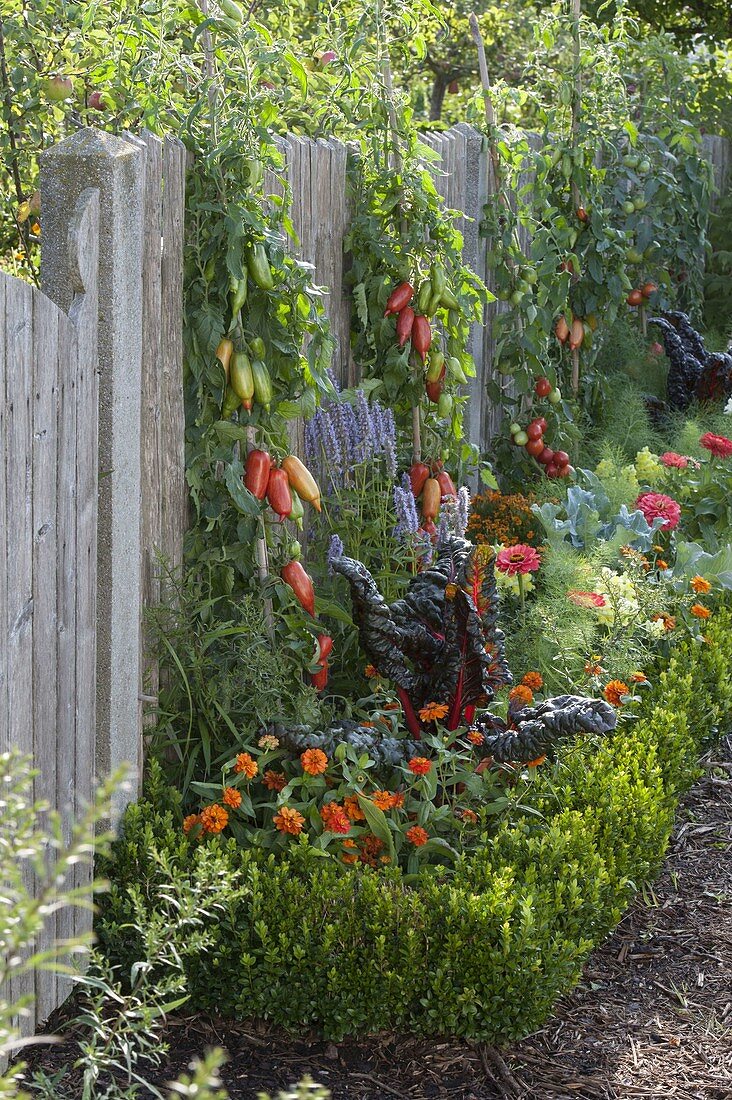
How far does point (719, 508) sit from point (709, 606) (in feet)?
2.29

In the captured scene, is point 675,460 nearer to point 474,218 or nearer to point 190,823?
point 474,218

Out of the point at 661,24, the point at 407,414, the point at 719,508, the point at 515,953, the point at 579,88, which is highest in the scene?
the point at 661,24

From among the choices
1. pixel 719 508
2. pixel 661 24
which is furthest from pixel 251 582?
pixel 661 24

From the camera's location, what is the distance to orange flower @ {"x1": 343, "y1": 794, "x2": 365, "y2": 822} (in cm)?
311

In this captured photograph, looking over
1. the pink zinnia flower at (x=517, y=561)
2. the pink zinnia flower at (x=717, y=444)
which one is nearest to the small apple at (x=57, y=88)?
the pink zinnia flower at (x=517, y=561)

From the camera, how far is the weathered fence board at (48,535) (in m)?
2.38

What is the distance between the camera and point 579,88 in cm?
620

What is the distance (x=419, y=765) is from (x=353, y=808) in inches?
7.8

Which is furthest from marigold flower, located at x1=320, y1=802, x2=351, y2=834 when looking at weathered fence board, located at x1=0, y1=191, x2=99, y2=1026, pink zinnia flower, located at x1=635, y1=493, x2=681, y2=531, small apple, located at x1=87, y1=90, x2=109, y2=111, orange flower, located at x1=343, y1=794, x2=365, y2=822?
small apple, located at x1=87, y1=90, x2=109, y2=111

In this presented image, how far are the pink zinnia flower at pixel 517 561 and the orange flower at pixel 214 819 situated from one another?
1.38m

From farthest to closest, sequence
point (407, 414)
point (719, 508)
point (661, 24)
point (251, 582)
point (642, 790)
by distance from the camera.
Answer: point (661, 24) < point (719, 508) < point (407, 414) < point (251, 582) < point (642, 790)

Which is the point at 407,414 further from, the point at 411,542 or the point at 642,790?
the point at 642,790

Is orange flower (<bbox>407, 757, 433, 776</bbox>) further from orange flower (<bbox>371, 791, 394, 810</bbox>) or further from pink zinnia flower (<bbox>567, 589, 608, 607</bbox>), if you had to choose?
pink zinnia flower (<bbox>567, 589, 608, 607</bbox>)

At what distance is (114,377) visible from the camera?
2861 mm
